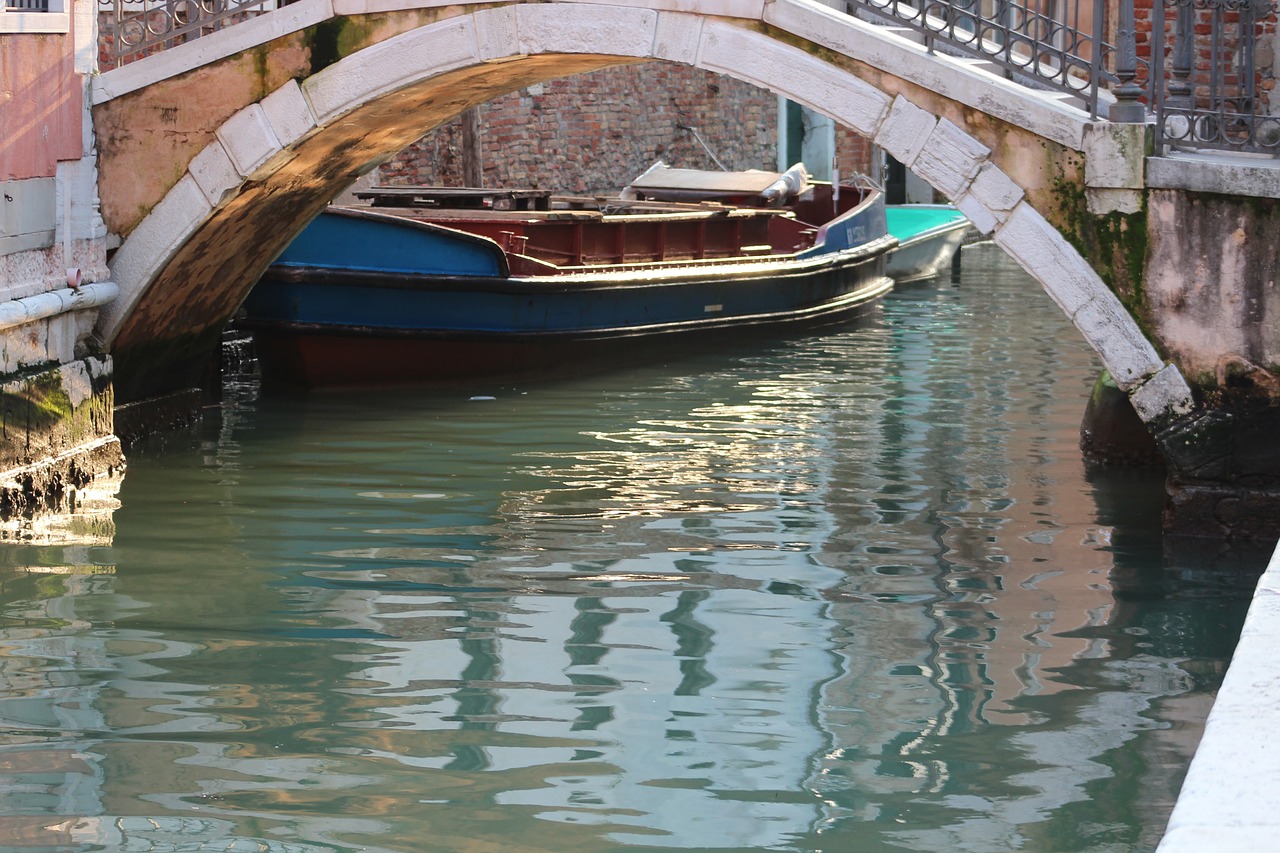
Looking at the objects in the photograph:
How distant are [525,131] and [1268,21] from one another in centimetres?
794

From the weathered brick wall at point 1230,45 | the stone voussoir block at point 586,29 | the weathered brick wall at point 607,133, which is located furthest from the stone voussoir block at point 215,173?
the weathered brick wall at point 607,133

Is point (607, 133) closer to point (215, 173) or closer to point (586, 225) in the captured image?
point (586, 225)

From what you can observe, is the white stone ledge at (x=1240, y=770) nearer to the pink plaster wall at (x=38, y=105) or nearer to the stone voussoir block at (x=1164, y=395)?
the stone voussoir block at (x=1164, y=395)

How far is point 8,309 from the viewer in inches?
244

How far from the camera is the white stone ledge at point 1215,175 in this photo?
18.6ft

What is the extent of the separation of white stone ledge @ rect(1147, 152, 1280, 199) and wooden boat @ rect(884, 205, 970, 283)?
8.28m

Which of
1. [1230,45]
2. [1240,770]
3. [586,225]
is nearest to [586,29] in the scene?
[1230,45]

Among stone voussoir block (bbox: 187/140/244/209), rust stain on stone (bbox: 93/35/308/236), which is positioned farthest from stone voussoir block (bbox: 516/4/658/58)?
stone voussoir block (bbox: 187/140/244/209)

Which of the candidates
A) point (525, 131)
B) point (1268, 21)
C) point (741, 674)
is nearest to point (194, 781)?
point (741, 674)

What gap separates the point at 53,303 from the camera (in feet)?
21.4

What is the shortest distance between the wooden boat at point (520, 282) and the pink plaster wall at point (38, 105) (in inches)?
79.2

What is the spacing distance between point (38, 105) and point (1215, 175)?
163 inches

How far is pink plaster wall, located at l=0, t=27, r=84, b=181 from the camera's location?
20.7ft

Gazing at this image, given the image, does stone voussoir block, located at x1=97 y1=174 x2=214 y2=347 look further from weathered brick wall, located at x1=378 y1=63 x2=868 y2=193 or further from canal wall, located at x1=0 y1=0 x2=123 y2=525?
weathered brick wall, located at x1=378 y1=63 x2=868 y2=193
